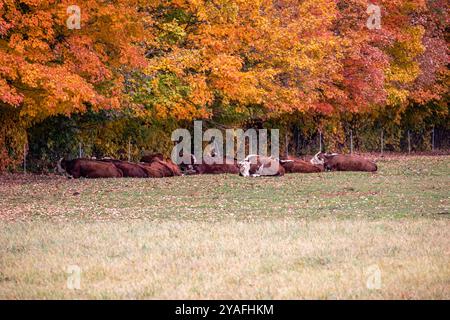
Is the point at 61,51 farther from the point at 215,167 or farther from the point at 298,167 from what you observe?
the point at 298,167

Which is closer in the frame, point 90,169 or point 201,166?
point 90,169

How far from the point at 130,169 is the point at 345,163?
942 centimetres

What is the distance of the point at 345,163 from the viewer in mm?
37719

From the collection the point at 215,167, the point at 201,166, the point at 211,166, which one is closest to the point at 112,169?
the point at 201,166

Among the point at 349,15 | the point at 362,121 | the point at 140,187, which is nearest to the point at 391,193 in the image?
the point at 140,187

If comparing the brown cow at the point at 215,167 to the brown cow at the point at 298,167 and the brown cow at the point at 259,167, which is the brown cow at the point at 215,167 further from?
the brown cow at the point at 298,167

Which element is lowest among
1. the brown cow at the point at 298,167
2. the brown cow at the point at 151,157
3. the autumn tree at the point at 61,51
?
the brown cow at the point at 298,167

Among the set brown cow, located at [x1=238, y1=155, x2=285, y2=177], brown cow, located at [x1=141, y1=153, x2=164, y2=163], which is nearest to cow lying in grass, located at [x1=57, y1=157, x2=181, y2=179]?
brown cow, located at [x1=141, y1=153, x2=164, y2=163]

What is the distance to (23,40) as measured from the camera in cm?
2581

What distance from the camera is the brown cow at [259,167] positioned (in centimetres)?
3441

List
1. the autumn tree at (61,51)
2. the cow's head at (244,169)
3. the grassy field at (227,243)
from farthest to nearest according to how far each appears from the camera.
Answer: the cow's head at (244,169) → the autumn tree at (61,51) → the grassy field at (227,243)

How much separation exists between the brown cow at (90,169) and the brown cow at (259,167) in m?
4.75

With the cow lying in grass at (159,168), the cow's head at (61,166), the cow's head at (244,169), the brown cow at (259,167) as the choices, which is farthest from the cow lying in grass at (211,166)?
the cow's head at (61,166)

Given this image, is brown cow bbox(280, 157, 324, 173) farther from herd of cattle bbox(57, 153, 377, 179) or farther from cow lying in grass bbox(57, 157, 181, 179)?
cow lying in grass bbox(57, 157, 181, 179)
